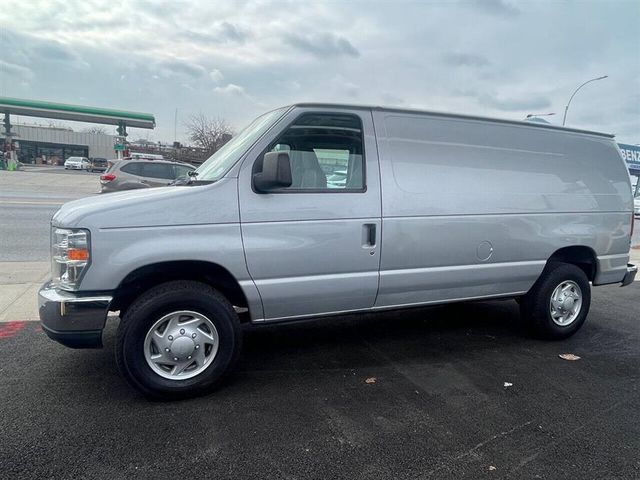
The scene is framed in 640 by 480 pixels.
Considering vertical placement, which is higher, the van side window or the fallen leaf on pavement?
the van side window

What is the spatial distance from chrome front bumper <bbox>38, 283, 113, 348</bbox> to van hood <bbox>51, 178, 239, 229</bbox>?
0.49 m

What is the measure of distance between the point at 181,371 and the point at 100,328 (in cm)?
64

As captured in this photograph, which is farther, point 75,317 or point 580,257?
point 580,257

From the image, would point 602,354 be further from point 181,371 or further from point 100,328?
point 100,328

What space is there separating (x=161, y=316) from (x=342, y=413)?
1.45 meters

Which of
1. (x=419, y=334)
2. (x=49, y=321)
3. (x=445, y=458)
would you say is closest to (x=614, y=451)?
(x=445, y=458)

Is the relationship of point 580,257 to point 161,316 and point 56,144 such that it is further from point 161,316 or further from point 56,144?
point 56,144

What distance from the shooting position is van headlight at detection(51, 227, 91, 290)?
9.72 feet

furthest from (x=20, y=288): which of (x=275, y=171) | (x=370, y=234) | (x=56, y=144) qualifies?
(x=56, y=144)

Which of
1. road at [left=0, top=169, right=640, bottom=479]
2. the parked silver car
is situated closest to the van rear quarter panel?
road at [left=0, top=169, right=640, bottom=479]

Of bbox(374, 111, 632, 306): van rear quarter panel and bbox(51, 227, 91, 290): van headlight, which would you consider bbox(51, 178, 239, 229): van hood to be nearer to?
bbox(51, 227, 91, 290): van headlight

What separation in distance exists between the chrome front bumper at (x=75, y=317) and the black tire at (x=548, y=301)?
3.98m

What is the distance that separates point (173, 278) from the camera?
3359 millimetres

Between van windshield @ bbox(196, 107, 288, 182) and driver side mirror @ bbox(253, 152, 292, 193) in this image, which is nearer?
driver side mirror @ bbox(253, 152, 292, 193)
